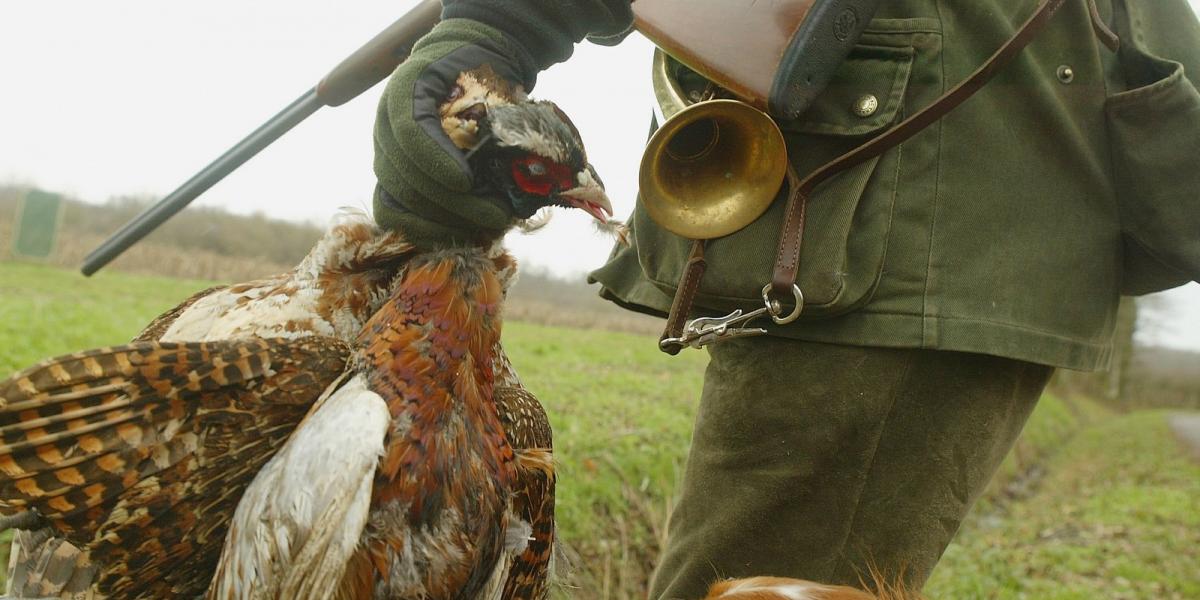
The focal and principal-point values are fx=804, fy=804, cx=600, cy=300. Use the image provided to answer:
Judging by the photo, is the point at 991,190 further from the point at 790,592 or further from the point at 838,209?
the point at 790,592

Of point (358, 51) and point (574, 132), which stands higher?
point (358, 51)

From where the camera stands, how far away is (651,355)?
467 inches

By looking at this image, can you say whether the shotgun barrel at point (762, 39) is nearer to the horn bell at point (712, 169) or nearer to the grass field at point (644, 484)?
the horn bell at point (712, 169)

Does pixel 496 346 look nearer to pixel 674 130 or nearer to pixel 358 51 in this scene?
pixel 674 130

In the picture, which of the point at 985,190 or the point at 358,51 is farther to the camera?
the point at 358,51

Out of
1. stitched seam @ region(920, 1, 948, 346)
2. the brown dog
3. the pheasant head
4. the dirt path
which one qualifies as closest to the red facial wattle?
the pheasant head

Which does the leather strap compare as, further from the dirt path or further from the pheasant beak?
the dirt path

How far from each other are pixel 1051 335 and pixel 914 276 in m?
0.39

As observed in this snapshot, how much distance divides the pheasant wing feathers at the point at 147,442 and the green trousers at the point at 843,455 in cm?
110

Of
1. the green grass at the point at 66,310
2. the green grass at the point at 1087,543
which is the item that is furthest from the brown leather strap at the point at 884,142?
the green grass at the point at 66,310

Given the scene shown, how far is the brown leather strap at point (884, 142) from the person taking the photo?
1.85 meters

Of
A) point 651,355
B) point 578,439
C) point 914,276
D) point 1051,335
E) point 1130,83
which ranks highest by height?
point 1130,83

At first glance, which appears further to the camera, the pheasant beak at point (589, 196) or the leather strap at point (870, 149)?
the leather strap at point (870, 149)

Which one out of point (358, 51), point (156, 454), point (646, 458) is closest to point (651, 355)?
point (646, 458)
